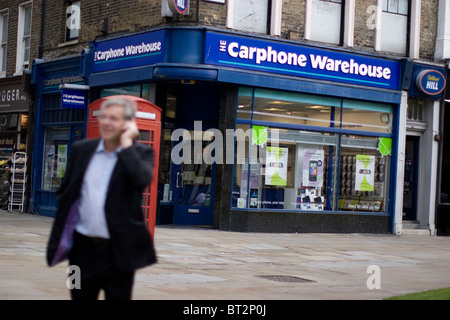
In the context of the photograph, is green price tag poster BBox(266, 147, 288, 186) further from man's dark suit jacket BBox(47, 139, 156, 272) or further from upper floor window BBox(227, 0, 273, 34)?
man's dark suit jacket BBox(47, 139, 156, 272)

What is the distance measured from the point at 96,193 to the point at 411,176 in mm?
16845

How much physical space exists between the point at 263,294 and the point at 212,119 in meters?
10.0

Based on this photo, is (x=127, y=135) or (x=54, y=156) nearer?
(x=127, y=135)

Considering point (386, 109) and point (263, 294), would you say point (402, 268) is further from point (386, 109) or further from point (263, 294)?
point (386, 109)

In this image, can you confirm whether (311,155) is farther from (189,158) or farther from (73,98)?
(73,98)

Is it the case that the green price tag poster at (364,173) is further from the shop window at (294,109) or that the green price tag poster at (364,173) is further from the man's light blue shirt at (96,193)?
the man's light blue shirt at (96,193)

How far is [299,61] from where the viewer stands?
1794 centimetres

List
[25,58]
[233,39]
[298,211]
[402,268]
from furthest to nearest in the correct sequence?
[25,58] < [298,211] < [233,39] < [402,268]

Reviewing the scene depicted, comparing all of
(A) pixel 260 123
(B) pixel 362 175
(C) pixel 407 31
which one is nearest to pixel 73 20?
(A) pixel 260 123

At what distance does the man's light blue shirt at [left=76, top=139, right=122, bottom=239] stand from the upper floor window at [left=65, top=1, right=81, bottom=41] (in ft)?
53.1

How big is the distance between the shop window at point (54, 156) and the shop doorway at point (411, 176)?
386 inches

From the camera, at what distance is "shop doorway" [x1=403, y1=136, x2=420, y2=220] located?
20.5 m

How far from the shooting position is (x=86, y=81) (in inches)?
766
